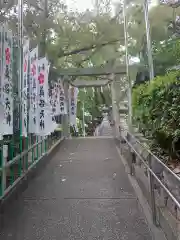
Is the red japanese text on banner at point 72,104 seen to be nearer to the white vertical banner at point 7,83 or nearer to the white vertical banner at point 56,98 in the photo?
the white vertical banner at point 56,98

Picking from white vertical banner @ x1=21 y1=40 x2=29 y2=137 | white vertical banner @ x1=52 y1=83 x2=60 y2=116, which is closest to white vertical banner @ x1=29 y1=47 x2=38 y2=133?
white vertical banner @ x1=21 y1=40 x2=29 y2=137

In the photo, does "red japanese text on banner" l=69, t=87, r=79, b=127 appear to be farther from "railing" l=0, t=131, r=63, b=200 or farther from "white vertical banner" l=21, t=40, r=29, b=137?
"white vertical banner" l=21, t=40, r=29, b=137

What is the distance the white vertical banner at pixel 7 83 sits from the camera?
422 cm

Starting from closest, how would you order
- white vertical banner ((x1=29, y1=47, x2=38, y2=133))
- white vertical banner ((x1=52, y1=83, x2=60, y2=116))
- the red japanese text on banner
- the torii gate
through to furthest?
white vertical banner ((x1=29, y1=47, x2=38, y2=133))
white vertical banner ((x1=52, y1=83, x2=60, y2=116))
the torii gate
the red japanese text on banner

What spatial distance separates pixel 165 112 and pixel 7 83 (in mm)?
2389

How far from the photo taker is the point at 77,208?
452 centimetres

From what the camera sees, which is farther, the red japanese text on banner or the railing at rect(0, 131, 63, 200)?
the red japanese text on banner

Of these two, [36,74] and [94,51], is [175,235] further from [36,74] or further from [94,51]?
[94,51]

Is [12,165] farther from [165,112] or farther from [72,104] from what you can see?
[72,104]

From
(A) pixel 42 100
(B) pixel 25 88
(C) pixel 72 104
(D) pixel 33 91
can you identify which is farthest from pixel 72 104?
(B) pixel 25 88

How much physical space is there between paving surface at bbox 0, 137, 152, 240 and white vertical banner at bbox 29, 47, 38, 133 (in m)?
1.23

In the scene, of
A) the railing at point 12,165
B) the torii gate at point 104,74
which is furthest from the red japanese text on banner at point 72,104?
Result: the railing at point 12,165

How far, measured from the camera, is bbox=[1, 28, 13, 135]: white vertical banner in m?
4.22

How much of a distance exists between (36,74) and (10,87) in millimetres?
2169
